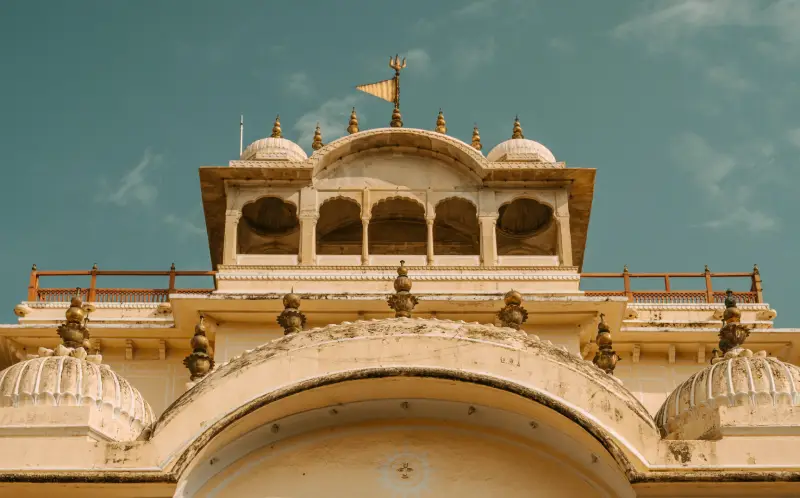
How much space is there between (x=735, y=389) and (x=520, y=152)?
1107 centimetres

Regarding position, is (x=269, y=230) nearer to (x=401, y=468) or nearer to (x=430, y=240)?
(x=430, y=240)

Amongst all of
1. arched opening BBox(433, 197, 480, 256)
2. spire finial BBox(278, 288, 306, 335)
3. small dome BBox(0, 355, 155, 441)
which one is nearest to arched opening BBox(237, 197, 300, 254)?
A: arched opening BBox(433, 197, 480, 256)

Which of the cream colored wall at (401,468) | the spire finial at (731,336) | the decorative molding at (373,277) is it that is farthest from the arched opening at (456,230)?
the cream colored wall at (401,468)

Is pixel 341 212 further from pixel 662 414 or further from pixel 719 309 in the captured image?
pixel 662 414

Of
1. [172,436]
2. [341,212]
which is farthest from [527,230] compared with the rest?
[172,436]

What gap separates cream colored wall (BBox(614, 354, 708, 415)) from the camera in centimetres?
2147

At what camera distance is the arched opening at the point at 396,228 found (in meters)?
24.5

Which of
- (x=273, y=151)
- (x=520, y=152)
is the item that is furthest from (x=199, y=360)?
(x=520, y=152)

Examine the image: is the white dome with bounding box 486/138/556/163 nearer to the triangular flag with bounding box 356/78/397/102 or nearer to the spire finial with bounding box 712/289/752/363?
the triangular flag with bounding box 356/78/397/102

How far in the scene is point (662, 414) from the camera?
13992mm

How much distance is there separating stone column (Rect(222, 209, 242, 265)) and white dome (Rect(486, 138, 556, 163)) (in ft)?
14.0

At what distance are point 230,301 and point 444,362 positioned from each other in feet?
25.3

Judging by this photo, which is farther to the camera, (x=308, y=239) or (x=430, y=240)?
(x=430, y=240)

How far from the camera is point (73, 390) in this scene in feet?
44.0
